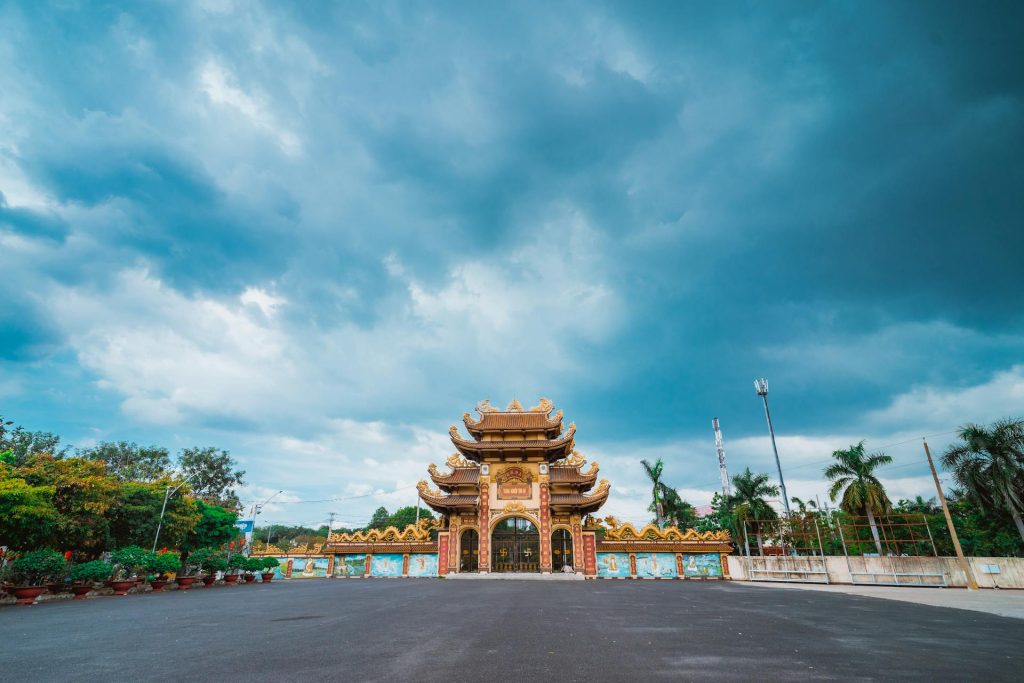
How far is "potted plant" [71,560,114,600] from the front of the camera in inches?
667

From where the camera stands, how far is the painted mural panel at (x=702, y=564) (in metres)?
31.2

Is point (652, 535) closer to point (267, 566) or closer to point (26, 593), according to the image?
point (267, 566)

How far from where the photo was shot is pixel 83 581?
17.6 m

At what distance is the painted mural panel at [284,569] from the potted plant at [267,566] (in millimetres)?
2947

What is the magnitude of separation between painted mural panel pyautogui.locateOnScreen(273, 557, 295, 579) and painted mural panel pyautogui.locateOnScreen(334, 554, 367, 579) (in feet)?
12.1

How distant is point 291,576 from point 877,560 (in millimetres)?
38074

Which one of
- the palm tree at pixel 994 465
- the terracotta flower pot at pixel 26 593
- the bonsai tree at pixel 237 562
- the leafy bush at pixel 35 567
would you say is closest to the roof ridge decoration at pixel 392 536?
the bonsai tree at pixel 237 562

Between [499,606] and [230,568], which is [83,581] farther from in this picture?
[499,606]

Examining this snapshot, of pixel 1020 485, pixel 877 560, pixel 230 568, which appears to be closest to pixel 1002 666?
pixel 877 560

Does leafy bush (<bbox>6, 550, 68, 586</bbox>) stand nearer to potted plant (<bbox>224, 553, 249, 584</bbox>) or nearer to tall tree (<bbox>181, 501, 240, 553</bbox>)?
tall tree (<bbox>181, 501, 240, 553</bbox>)

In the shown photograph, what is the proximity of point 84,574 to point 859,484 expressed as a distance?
43.3 metres

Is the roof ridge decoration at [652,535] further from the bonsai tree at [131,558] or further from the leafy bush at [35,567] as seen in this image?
the leafy bush at [35,567]

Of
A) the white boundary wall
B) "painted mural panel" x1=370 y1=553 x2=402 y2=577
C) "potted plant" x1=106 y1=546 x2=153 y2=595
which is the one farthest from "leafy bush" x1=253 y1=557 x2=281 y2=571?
the white boundary wall

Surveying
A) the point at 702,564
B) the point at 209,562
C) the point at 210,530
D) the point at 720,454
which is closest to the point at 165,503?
the point at 209,562
